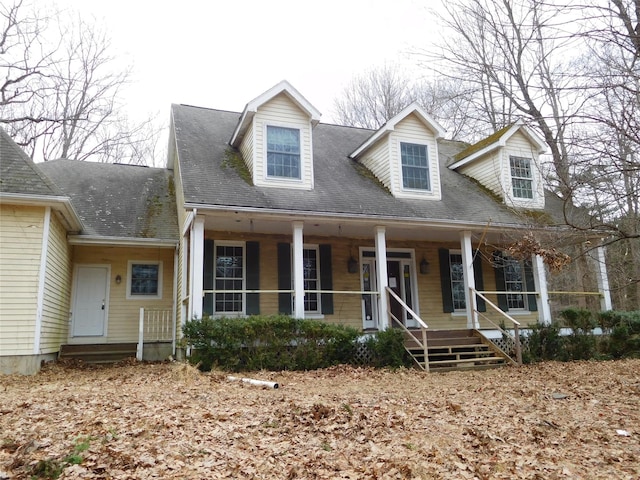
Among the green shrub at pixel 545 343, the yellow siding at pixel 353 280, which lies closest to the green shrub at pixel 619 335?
the green shrub at pixel 545 343

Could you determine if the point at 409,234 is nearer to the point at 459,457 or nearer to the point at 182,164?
the point at 182,164

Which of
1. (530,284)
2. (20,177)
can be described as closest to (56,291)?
(20,177)

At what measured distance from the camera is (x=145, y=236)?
12.3 m

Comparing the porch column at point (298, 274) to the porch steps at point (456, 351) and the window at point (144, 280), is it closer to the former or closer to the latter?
the porch steps at point (456, 351)

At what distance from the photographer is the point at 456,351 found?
10898 mm

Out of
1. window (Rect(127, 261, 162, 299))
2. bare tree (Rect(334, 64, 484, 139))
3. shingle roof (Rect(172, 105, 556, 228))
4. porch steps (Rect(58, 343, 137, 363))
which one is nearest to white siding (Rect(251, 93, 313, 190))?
shingle roof (Rect(172, 105, 556, 228))

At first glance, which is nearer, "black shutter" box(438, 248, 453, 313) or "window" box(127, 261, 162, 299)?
"window" box(127, 261, 162, 299)

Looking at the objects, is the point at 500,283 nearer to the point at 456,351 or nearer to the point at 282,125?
the point at 456,351

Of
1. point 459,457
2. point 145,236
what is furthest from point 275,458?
point 145,236

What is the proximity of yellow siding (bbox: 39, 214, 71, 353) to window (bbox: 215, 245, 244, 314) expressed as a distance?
3.51 m

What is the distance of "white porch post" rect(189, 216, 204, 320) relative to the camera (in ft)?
30.7

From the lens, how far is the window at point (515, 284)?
559 inches

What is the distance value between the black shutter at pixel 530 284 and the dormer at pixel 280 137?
7.41 m

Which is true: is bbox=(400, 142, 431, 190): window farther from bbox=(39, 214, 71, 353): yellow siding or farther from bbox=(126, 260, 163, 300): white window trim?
bbox=(39, 214, 71, 353): yellow siding
